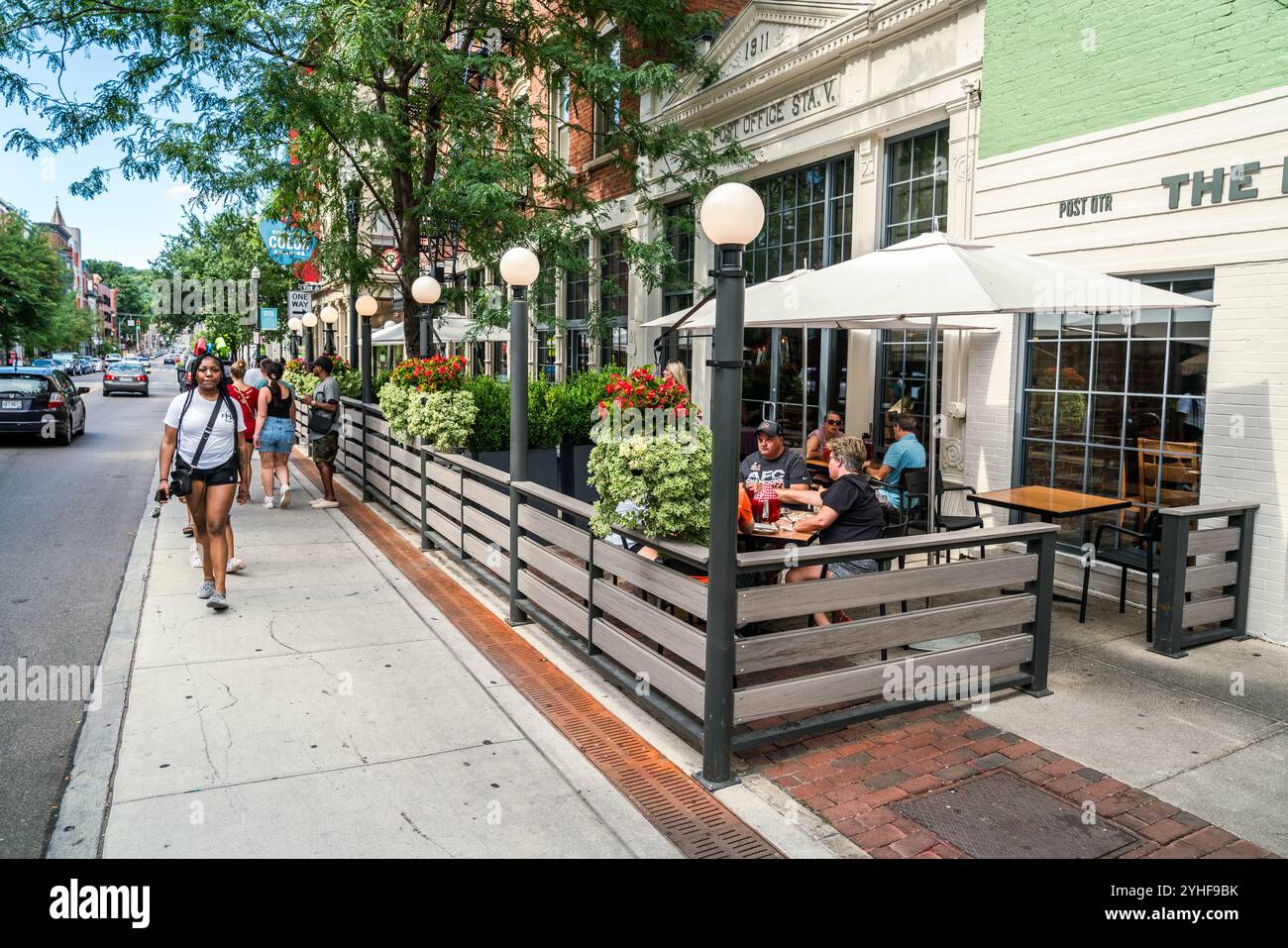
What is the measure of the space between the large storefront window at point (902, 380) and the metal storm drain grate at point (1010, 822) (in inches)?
226

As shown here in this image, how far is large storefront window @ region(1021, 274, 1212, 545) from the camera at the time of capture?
7.07 m

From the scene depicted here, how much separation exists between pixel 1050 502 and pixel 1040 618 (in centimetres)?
170

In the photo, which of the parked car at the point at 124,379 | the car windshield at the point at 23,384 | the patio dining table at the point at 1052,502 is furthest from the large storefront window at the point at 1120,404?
the parked car at the point at 124,379

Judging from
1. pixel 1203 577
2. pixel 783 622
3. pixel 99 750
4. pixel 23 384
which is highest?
pixel 23 384

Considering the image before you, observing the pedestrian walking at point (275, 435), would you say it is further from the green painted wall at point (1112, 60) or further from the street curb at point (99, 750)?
the green painted wall at point (1112, 60)

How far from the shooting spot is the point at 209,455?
7023 mm

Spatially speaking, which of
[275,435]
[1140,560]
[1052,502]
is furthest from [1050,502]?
[275,435]

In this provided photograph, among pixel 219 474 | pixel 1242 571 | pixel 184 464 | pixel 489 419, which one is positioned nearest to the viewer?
pixel 1242 571

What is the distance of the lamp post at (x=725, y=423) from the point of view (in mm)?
4035

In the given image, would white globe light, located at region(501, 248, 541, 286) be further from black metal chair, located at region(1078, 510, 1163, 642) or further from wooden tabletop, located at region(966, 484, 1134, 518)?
black metal chair, located at region(1078, 510, 1163, 642)

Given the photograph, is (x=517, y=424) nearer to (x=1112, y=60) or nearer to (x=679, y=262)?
(x=1112, y=60)

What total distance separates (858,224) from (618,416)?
6.33m

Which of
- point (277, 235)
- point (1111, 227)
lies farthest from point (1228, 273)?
point (277, 235)

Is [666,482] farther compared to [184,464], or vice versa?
[184,464]
